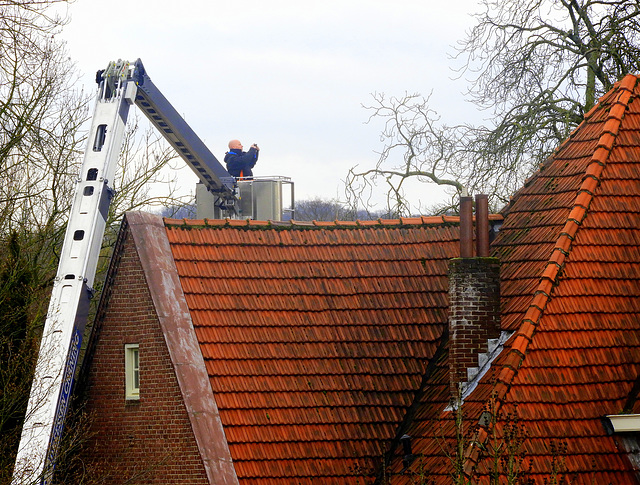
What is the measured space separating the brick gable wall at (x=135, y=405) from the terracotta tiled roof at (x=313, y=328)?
1.97ft

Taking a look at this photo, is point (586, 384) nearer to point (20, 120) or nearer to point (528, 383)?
point (528, 383)

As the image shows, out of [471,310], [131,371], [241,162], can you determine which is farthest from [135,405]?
[241,162]

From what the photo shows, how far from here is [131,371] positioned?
1469cm

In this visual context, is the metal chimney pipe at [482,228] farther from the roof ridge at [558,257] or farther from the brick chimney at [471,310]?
the roof ridge at [558,257]

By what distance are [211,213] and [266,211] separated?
1.09 metres

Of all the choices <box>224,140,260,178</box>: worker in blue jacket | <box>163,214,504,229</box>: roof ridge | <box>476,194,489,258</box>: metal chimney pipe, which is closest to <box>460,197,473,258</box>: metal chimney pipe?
<box>476,194,489,258</box>: metal chimney pipe

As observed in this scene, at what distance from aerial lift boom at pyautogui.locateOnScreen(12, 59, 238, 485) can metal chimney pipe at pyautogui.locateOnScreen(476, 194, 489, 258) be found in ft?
18.1

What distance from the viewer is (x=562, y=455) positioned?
36.2 feet

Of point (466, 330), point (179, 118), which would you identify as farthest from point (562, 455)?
point (179, 118)

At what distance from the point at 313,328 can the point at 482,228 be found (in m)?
2.97

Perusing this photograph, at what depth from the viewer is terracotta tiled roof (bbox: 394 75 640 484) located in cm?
1134

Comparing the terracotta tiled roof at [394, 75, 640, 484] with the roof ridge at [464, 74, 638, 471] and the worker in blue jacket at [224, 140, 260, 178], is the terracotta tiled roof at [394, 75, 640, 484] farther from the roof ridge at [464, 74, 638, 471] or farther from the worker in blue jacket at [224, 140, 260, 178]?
the worker in blue jacket at [224, 140, 260, 178]

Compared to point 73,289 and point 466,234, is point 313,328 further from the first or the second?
point 73,289

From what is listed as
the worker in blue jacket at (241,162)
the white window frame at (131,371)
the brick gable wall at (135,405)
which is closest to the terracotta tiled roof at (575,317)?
the brick gable wall at (135,405)
